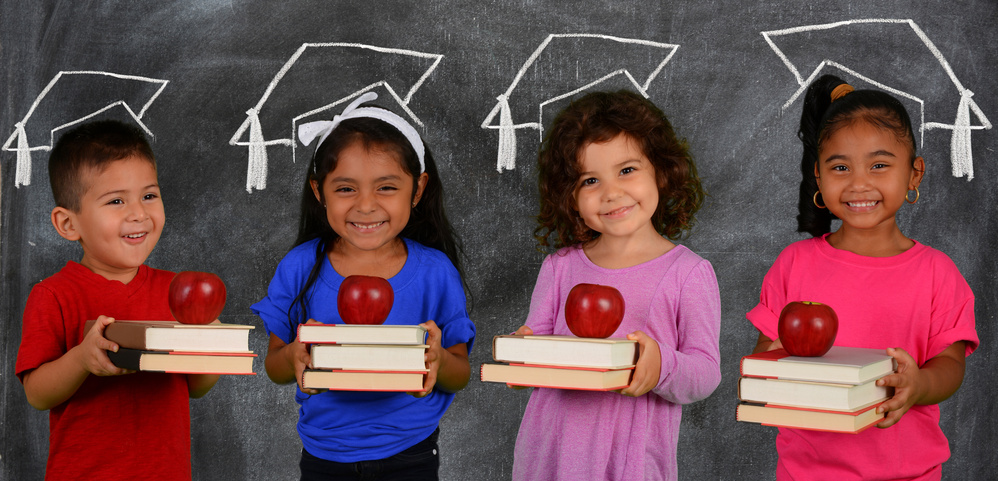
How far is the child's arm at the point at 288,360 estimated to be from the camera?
5.50ft

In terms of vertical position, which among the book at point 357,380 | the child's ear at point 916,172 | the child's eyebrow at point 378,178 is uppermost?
the child's eyebrow at point 378,178

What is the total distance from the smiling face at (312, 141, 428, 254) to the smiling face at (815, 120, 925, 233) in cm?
96

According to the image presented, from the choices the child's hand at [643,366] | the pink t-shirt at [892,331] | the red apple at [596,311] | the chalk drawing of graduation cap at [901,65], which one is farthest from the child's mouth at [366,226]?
the chalk drawing of graduation cap at [901,65]

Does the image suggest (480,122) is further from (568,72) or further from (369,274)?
(369,274)

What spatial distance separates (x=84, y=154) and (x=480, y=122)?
44.9 inches

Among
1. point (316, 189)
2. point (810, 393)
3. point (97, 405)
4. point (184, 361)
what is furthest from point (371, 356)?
point (810, 393)

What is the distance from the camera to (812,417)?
4.64 feet

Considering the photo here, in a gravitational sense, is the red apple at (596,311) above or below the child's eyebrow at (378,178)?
below

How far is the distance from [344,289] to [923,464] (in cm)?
124

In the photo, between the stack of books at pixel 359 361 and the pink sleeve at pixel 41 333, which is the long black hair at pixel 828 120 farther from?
the pink sleeve at pixel 41 333

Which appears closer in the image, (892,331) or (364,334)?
Result: (364,334)

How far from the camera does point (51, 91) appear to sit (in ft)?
8.96

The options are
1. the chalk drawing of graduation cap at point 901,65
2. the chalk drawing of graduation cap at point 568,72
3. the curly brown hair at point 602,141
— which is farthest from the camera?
the chalk drawing of graduation cap at point 568,72

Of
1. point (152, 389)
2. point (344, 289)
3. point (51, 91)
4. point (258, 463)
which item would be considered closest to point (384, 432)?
point (344, 289)
